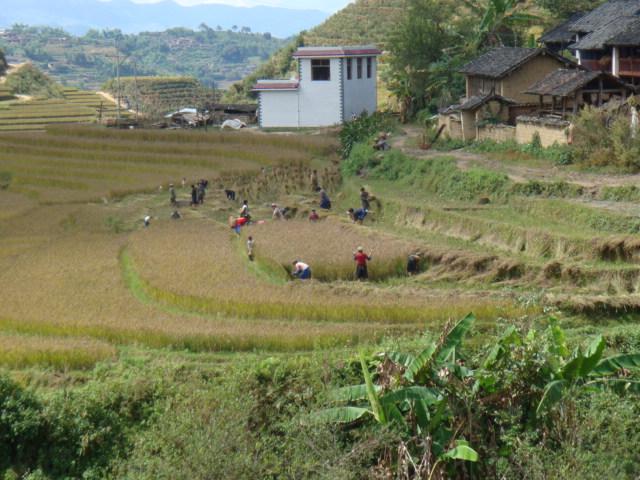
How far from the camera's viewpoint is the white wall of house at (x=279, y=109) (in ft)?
175

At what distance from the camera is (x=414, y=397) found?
49.6 feet

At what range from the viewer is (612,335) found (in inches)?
744

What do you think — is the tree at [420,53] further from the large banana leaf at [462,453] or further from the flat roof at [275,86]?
the large banana leaf at [462,453]

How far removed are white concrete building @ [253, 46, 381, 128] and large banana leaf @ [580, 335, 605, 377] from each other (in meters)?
38.2

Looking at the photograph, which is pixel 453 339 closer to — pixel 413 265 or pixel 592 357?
pixel 592 357

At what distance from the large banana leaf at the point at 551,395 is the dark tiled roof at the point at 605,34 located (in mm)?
26395

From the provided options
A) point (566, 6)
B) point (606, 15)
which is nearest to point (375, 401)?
point (606, 15)

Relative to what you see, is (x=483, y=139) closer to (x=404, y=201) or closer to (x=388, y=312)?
(x=404, y=201)

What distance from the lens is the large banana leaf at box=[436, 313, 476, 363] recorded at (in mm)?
15809

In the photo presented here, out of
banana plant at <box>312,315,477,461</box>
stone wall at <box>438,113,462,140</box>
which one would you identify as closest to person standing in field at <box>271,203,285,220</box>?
stone wall at <box>438,113,462,140</box>

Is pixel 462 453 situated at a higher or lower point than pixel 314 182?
lower

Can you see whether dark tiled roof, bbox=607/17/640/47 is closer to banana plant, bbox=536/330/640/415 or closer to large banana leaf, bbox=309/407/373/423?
banana plant, bbox=536/330/640/415

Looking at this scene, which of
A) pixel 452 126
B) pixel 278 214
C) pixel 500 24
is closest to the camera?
pixel 278 214

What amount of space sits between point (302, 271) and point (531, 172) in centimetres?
1168
